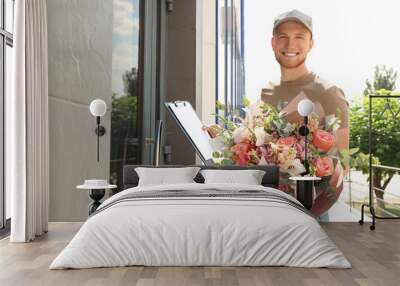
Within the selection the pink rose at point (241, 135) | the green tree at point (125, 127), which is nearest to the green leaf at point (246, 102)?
the pink rose at point (241, 135)

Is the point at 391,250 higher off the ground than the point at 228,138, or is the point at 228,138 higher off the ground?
the point at 228,138

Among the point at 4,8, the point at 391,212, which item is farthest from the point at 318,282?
the point at 391,212

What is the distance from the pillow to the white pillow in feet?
0.61

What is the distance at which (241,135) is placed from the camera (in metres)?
6.46

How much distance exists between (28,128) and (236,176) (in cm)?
187

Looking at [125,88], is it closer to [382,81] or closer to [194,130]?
[194,130]

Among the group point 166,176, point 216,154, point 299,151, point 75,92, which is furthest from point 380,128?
point 75,92

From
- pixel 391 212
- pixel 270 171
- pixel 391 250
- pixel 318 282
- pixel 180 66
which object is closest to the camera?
pixel 318 282

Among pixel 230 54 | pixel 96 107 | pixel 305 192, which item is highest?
pixel 230 54

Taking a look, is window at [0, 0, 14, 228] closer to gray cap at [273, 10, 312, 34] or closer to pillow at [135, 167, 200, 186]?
pillow at [135, 167, 200, 186]

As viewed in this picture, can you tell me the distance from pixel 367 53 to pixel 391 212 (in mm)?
2007

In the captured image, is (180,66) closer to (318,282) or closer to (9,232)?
(9,232)

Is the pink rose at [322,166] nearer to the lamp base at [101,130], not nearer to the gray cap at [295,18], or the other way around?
the gray cap at [295,18]

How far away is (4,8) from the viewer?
215 inches
